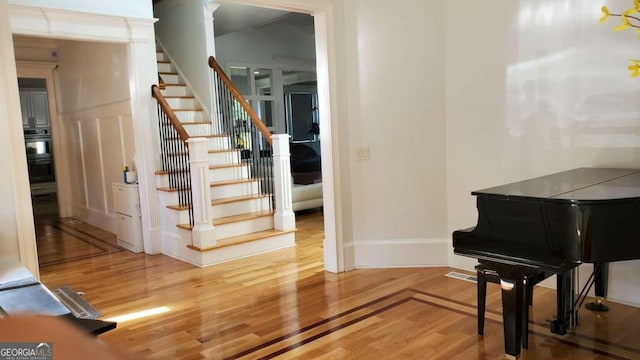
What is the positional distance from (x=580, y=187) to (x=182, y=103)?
215 inches

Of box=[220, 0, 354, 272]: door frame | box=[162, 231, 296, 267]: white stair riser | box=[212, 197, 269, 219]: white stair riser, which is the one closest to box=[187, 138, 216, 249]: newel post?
box=[162, 231, 296, 267]: white stair riser

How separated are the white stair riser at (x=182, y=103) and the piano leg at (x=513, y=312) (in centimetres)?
527

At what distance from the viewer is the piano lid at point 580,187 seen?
2.27 meters

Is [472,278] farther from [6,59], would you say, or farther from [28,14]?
[28,14]

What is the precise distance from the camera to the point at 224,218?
5.23m

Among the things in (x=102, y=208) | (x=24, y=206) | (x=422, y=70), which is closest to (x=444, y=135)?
(x=422, y=70)

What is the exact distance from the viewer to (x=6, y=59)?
2.86m

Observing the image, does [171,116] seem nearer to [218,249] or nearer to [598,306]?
[218,249]

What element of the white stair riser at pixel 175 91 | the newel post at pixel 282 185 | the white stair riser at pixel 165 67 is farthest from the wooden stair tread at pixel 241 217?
the white stair riser at pixel 165 67

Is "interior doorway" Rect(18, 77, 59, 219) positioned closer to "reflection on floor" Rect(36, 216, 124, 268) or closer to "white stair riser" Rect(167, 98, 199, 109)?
"reflection on floor" Rect(36, 216, 124, 268)

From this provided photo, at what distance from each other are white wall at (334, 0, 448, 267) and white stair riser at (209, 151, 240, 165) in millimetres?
2248

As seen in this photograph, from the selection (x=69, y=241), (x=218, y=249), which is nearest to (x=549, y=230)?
(x=218, y=249)

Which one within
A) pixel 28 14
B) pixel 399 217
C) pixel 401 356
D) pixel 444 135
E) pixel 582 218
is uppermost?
pixel 28 14

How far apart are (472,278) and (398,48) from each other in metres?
2.02
